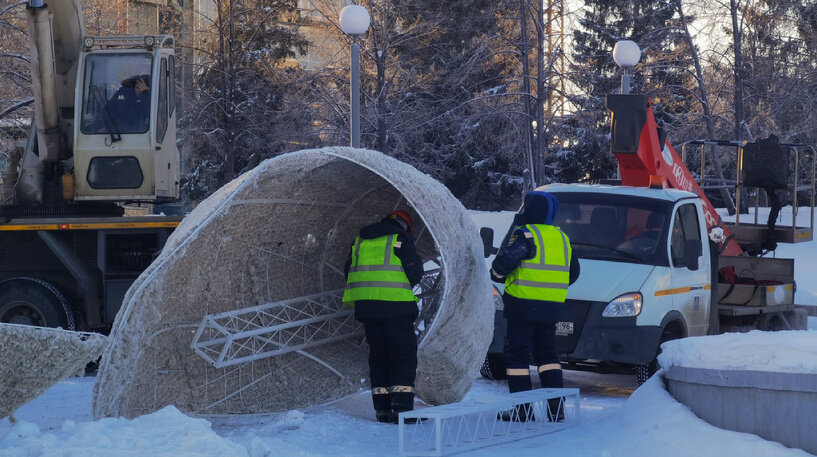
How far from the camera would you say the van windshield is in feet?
35.0

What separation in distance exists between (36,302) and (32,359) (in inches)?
191

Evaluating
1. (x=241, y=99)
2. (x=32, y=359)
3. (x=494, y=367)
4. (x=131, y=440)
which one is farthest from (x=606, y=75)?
(x=131, y=440)

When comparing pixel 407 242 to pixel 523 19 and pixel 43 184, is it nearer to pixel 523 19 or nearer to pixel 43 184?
pixel 43 184

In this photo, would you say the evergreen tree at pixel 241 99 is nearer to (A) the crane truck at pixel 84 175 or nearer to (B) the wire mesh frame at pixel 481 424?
(A) the crane truck at pixel 84 175

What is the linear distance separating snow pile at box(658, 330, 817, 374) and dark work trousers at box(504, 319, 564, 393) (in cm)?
152

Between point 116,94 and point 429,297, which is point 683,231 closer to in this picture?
point 429,297

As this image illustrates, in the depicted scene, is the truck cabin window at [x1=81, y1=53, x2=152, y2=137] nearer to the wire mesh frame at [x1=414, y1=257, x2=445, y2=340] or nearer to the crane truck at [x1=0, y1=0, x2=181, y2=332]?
the crane truck at [x1=0, y1=0, x2=181, y2=332]

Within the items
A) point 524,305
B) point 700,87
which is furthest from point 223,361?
point 700,87

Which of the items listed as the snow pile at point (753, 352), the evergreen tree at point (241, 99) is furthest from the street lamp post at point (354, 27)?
the evergreen tree at point (241, 99)

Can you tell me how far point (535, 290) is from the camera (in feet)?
29.0

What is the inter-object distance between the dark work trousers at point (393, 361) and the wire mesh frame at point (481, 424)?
10.6 inches

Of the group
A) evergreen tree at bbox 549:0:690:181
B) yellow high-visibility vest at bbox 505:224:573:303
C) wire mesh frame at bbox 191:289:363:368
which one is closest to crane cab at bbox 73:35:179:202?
wire mesh frame at bbox 191:289:363:368

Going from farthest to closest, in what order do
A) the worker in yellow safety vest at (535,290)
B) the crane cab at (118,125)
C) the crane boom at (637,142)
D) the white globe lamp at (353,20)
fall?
the white globe lamp at (353,20) → the crane cab at (118,125) → the crane boom at (637,142) → the worker in yellow safety vest at (535,290)

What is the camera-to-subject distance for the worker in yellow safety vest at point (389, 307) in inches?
342
